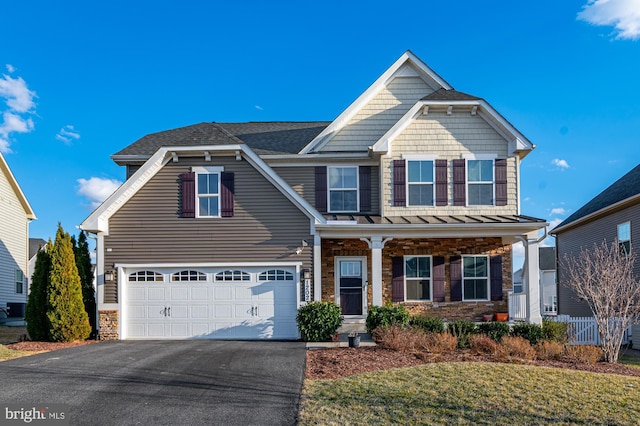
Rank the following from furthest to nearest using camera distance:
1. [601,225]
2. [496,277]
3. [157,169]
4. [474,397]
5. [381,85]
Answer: [601,225], [381,85], [496,277], [157,169], [474,397]

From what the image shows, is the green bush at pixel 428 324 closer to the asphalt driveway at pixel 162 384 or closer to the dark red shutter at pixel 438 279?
the dark red shutter at pixel 438 279

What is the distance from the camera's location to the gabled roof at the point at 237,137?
1488cm

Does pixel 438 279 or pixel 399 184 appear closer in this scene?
pixel 399 184

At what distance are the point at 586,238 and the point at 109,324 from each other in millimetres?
18530

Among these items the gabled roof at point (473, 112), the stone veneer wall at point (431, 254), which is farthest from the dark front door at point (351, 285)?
the gabled roof at point (473, 112)

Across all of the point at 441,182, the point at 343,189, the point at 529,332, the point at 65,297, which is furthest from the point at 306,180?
the point at 529,332

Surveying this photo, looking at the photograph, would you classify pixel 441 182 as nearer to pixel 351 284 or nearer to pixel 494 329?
pixel 351 284

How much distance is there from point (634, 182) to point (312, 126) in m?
11.9

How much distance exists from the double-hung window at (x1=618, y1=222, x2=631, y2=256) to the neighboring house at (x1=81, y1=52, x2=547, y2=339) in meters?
4.23

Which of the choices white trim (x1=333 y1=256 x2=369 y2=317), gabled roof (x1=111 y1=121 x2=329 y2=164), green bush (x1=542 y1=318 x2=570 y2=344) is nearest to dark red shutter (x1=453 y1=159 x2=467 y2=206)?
white trim (x1=333 y1=256 x2=369 y2=317)

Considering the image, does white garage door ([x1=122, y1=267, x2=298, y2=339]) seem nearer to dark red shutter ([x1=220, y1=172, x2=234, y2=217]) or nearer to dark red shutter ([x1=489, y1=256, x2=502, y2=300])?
dark red shutter ([x1=220, y1=172, x2=234, y2=217])

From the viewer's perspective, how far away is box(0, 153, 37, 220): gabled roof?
21705 mm

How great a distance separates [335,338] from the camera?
13.3 meters

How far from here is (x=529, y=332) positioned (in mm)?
12859
